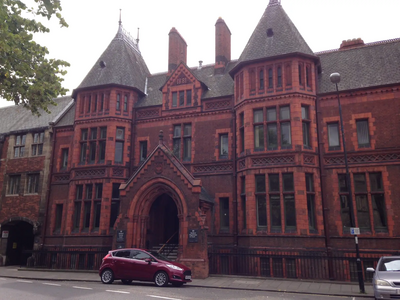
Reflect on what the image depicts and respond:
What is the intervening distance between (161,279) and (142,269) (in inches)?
40.4

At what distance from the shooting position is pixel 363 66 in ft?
71.1

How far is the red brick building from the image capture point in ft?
61.2

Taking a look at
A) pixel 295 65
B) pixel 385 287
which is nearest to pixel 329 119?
pixel 295 65

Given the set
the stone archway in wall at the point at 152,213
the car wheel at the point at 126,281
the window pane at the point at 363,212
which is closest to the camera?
the car wheel at the point at 126,281

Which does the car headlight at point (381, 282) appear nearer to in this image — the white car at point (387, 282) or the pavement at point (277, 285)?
the white car at point (387, 282)

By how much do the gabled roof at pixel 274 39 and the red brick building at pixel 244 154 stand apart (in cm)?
9

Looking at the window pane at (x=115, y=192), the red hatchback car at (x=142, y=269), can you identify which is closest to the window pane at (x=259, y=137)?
the red hatchback car at (x=142, y=269)

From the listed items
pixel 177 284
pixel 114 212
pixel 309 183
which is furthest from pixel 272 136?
pixel 114 212

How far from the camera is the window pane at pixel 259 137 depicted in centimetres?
2039

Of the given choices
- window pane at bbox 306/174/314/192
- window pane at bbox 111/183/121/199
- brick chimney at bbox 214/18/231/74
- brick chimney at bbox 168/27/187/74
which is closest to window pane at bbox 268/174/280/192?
window pane at bbox 306/174/314/192

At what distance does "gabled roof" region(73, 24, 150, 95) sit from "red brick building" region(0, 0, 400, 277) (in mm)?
160

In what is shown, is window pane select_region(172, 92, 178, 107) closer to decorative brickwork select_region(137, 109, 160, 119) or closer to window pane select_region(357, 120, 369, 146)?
decorative brickwork select_region(137, 109, 160, 119)

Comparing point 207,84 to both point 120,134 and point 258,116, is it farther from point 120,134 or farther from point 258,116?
point 120,134

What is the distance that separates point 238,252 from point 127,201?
701 cm
